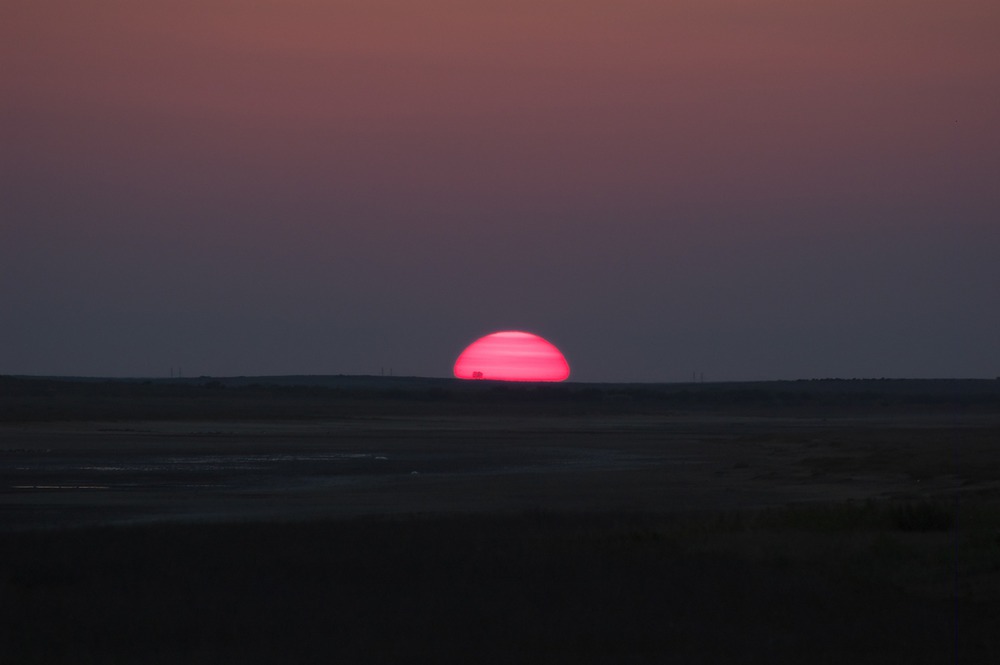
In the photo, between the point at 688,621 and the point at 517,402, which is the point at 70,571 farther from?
the point at 517,402

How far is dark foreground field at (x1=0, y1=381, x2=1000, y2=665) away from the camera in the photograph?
11.6 meters

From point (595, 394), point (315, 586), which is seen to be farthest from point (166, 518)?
point (595, 394)

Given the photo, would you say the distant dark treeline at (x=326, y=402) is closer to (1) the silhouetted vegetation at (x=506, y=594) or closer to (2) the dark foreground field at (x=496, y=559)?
(2) the dark foreground field at (x=496, y=559)

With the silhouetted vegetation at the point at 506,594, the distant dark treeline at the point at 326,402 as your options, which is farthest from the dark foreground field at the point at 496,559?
the distant dark treeline at the point at 326,402

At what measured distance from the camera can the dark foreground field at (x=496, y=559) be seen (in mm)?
11586

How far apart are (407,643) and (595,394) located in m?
141

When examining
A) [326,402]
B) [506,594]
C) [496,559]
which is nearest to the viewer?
[506,594]

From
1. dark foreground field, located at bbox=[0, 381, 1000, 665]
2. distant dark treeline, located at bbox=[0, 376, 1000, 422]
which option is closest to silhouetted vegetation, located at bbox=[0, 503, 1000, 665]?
dark foreground field, located at bbox=[0, 381, 1000, 665]

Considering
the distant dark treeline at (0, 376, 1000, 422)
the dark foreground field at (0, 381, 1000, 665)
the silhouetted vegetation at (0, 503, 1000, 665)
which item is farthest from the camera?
the distant dark treeline at (0, 376, 1000, 422)

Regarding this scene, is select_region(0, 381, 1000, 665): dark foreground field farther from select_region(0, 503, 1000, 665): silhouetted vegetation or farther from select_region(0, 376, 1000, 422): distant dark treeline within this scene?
select_region(0, 376, 1000, 422): distant dark treeline

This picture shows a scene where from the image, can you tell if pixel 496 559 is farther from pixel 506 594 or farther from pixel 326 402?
pixel 326 402

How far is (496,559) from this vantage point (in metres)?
Result: 16.9

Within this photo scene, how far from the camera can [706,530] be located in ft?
67.8

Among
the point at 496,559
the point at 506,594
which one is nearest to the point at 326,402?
the point at 496,559
